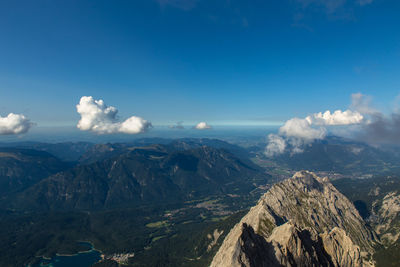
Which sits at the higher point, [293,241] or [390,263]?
[293,241]

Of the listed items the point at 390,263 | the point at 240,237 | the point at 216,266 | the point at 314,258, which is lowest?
the point at 390,263

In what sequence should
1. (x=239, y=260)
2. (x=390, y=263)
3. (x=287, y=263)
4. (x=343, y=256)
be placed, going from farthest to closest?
1. (x=390, y=263)
2. (x=343, y=256)
3. (x=287, y=263)
4. (x=239, y=260)

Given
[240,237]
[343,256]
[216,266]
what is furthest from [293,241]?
[343,256]

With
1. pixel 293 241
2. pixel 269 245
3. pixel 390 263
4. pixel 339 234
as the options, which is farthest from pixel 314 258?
pixel 390 263

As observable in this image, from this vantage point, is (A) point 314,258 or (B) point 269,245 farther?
(A) point 314,258

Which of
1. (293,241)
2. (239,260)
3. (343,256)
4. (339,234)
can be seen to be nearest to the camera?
(239,260)

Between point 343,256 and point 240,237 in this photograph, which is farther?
point 343,256

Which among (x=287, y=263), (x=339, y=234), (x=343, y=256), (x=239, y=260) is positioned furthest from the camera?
(x=339, y=234)

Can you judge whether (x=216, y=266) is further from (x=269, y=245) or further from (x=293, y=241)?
(x=293, y=241)

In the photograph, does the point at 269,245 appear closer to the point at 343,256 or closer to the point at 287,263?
the point at 287,263

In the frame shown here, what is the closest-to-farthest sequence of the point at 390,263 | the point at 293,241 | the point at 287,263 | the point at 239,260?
the point at 239,260 < the point at 287,263 < the point at 293,241 < the point at 390,263
